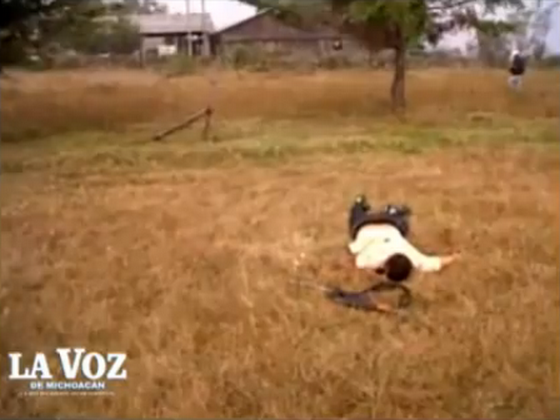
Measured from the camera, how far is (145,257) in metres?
1.09

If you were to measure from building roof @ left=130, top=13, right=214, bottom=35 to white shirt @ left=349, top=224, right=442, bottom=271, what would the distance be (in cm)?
30

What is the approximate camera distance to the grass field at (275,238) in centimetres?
107

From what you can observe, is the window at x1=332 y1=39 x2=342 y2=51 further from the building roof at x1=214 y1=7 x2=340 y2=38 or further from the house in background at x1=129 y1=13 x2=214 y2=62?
the house in background at x1=129 y1=13 x2=214 y2=62

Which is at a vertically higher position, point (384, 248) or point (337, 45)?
point (337, 45)

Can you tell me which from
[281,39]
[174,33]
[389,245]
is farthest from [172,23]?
[389,245]

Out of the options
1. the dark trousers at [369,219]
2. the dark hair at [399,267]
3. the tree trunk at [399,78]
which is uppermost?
the tree trunk at [399,78]

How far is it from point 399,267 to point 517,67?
0.26 m

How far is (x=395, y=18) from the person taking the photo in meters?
1.07

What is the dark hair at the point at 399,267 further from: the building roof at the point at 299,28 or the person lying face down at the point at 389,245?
the building roof at the point at 299,28

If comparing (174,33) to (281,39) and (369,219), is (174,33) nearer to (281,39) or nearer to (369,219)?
(281,39)

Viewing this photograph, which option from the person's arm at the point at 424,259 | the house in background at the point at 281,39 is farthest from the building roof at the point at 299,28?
the person's arm at the point at 424,259

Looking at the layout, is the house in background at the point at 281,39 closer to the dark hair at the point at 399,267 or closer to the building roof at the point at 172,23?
the building roof at the point at 172,23

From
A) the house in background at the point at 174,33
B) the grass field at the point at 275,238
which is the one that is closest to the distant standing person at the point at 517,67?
the grass field at the point at 275,238

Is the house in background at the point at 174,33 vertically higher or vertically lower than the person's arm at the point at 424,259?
higher
